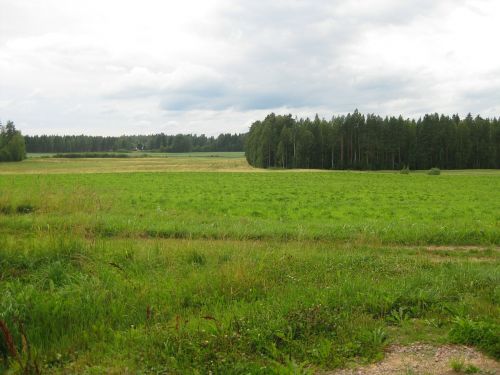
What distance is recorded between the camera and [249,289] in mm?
6828

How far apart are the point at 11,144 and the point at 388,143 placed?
90400mm

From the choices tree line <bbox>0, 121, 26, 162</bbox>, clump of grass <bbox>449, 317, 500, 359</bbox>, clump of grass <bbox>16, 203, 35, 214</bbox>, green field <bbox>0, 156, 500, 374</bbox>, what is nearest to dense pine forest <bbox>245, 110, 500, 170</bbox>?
tree line <bbox>0, 121, 26, 162</bbox>

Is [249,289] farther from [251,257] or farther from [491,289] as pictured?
[491,289]

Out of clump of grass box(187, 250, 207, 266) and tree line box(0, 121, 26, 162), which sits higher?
tree line box(0, 121, 26, 162)

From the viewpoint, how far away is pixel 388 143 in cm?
9625

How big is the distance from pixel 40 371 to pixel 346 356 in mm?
3501

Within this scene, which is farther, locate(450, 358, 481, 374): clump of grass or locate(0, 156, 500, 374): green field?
locate(0, 156, 500, 374): green field

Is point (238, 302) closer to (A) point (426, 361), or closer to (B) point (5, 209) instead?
(A) point (426, 361)

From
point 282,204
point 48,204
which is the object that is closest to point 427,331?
point 48,204

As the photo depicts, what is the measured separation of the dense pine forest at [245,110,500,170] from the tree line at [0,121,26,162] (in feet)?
202

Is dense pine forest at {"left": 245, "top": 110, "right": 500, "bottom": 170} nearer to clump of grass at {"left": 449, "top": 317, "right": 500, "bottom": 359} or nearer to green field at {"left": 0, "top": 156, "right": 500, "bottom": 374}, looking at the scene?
green field at {"left": 0, "top": 156, "right": 500, "bottom": 374}

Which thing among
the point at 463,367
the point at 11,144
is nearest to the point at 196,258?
the point at 463,367

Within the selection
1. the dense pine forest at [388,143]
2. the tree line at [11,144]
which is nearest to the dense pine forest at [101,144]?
the tree line at [11,144]

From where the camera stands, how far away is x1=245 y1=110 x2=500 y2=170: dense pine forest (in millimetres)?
95750
